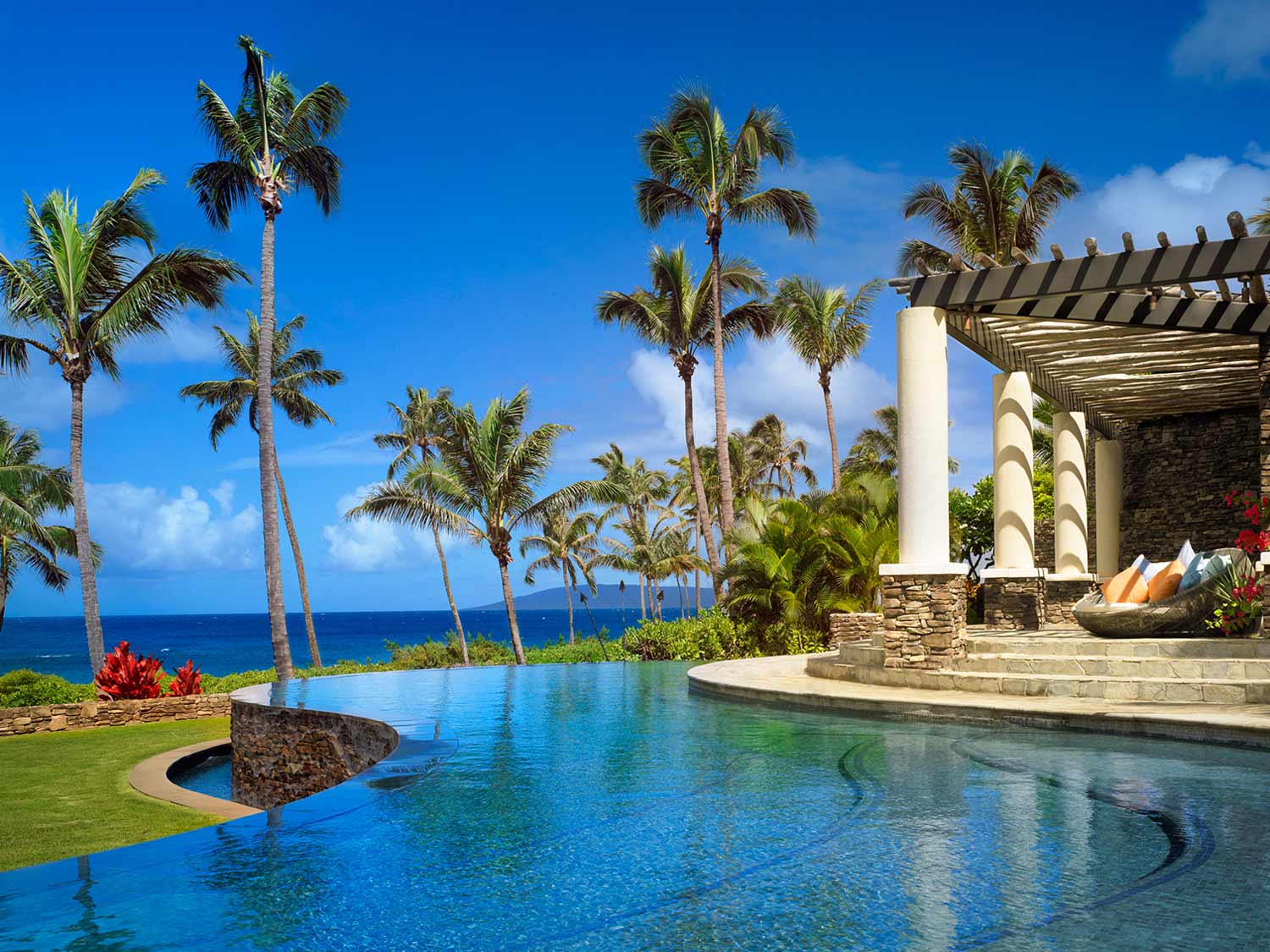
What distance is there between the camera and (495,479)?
25156 millimetres

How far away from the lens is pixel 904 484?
11531mm

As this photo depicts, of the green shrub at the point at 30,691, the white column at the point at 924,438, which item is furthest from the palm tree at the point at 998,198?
the green shrub at the point at 30,691

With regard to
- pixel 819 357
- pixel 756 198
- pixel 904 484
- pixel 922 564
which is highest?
pixel 756 198

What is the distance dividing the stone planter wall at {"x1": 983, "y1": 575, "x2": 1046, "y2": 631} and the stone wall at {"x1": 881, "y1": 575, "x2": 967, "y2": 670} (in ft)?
→ 12.5

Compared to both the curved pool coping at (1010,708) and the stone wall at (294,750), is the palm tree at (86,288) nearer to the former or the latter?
the stone wall at (294,750)

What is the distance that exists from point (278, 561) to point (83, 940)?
1921cm

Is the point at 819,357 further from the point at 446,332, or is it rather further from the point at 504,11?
the point at 446,332

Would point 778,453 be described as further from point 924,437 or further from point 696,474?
point 924,437

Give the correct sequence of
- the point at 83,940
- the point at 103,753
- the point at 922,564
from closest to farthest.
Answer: the point at 83,940, the point at 922,564, the point at 103,753

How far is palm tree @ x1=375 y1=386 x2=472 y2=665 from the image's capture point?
36688mm

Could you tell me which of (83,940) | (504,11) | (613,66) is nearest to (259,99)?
(504,11)

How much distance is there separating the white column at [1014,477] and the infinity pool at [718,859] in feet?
23.8

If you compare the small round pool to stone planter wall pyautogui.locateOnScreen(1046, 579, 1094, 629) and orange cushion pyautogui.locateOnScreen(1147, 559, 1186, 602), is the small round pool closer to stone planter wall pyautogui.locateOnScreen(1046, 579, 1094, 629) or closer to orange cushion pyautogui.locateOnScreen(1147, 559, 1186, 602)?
orange cushion pyautogui.locateOnScreen(1147, 559, 1186, 602)

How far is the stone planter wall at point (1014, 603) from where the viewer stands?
→ 47.9 feet
